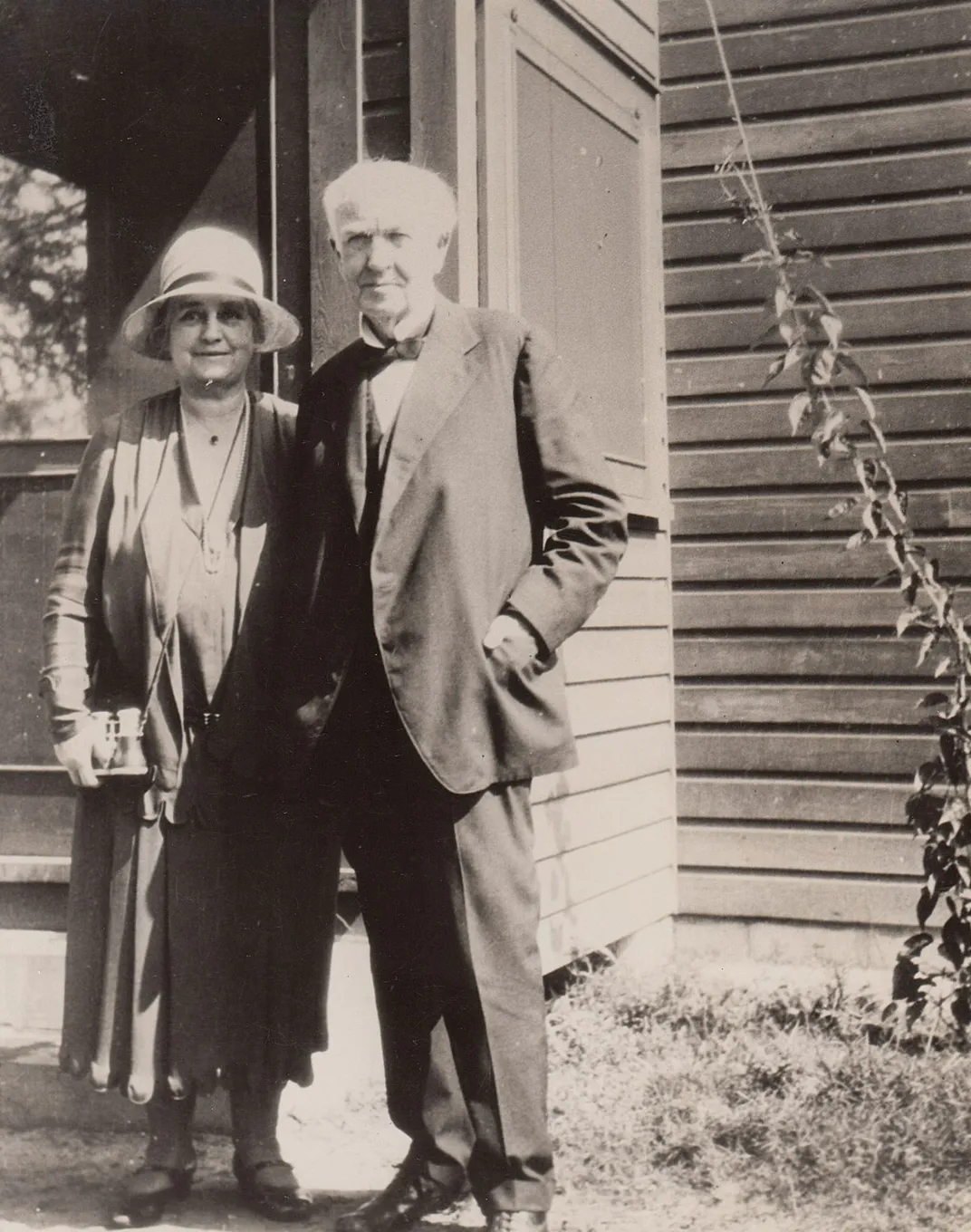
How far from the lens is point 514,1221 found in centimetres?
275

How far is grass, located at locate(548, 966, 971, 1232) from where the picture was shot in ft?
10.3

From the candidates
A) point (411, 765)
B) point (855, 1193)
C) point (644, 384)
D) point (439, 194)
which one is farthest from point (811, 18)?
point (855, 1193)

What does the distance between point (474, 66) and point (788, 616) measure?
2.13 meters

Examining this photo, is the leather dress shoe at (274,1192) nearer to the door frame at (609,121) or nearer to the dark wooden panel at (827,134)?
the door frame at (609,121)

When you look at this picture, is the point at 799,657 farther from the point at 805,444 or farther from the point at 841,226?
the point at 841,226

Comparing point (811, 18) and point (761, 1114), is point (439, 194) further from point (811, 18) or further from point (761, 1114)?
point (811, 18)

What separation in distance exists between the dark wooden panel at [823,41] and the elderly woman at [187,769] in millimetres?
2561

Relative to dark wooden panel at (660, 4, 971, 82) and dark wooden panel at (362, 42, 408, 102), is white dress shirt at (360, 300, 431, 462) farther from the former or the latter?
dark wooden panel at (660, 4, 971, 82)

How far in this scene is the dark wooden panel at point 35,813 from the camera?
14.2 ft

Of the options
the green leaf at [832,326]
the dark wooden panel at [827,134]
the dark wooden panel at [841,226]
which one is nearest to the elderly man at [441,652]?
the green leaf at [832,326]

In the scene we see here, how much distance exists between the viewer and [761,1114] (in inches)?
136

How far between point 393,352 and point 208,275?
1.48 feet

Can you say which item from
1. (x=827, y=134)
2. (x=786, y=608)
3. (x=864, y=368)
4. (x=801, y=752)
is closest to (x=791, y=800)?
(x=801, y=752)

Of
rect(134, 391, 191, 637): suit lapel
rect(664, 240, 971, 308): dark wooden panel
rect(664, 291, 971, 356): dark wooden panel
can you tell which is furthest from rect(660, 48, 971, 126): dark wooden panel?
rect(134, 391, 191, 637): suit lapel
